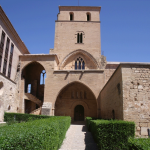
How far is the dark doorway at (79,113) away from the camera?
2193cm

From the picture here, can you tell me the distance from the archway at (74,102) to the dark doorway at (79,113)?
0.27m

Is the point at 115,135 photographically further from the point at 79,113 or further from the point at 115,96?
the point at 79,113

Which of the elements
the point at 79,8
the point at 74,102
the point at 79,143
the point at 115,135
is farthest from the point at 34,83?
the point at 115,135

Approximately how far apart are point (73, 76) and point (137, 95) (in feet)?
38.7

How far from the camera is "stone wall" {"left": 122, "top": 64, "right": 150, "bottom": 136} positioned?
7.33 m

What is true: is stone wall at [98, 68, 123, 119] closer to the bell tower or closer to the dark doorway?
the dark doorway

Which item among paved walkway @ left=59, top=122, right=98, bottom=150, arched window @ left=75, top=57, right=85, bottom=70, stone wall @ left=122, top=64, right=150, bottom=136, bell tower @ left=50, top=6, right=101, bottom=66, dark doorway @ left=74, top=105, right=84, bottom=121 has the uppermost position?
bell tower @ left=50, top=6, right=101, bottom=66

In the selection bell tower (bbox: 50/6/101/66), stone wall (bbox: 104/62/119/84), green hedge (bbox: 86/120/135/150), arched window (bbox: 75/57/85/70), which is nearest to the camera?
green hedge (bbox: 86/120/135/150)

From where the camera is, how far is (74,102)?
856 inches

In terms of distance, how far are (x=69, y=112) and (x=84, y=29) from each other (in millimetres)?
12294

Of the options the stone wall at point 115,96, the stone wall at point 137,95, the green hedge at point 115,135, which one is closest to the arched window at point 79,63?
the stone wall at point 115,96

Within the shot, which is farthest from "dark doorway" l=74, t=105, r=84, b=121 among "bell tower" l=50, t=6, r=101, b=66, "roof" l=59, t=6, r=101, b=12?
"roof" l=59, t=6, r=101, b=12

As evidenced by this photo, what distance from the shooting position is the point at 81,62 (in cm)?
2253

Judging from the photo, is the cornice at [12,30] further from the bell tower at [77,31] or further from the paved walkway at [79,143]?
the paved walkway at [79,143]
